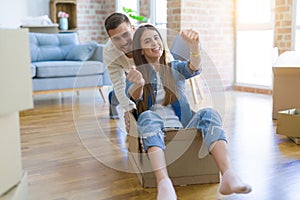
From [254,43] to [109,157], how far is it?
9.83 ft

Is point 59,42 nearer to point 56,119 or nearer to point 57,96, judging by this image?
point 57,96

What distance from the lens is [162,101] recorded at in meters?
1.92

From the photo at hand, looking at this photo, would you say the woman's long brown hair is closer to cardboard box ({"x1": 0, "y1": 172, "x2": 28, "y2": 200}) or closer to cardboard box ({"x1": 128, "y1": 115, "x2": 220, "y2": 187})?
cardboard box ({"x1": 128, "y1": 115, "x2": 220, "y2": 187})

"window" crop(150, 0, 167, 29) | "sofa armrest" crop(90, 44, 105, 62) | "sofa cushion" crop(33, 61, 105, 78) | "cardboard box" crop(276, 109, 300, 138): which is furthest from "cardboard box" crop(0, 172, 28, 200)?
"window" crop(150, 0, 167, 29)

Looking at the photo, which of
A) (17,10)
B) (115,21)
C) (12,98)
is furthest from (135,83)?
(17,10)

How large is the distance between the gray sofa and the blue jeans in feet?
7.48

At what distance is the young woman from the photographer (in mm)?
1615

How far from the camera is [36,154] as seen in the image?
232 centimetres

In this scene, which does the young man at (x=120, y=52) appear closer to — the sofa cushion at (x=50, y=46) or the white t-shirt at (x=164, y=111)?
the white t-shirt at (x=164, y=111)

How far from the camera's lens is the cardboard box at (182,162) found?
5.65ft

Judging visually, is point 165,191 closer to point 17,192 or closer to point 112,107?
point 17,192

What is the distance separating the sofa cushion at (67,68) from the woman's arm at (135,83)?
2.39 meters

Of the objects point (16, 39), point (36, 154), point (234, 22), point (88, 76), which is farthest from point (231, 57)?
point (16, 39)

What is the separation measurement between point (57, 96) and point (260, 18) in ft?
8.61
